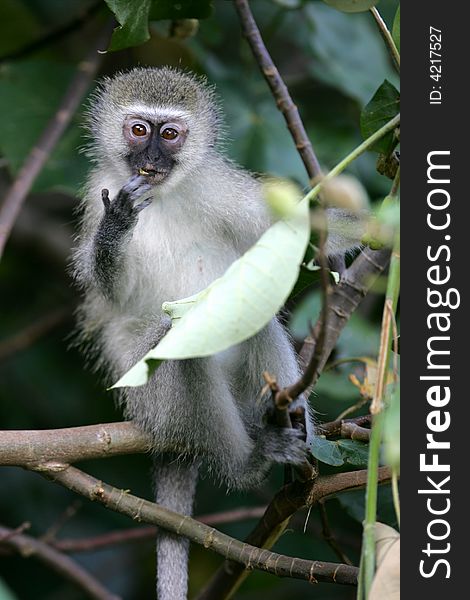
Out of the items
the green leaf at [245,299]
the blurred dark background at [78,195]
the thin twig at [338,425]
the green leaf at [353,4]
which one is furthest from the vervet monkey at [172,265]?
the green leaf at [245,299]

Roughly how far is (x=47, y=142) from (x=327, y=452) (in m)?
2.54

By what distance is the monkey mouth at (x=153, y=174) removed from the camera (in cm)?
409

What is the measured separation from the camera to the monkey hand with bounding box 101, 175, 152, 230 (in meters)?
3.72

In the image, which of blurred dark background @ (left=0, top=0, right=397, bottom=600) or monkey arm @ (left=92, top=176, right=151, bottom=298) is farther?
blurred dark background @ (left=0, top=0, right=397, bottom=600)

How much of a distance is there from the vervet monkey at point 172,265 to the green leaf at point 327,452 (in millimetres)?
531

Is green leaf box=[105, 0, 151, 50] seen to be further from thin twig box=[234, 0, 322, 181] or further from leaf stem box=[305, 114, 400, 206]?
leaf stem box=[305, 114, 400, 206]

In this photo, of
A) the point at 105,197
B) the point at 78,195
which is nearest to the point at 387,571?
the point at 105,197

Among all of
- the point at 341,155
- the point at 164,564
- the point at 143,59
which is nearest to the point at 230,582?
the point at 164,564

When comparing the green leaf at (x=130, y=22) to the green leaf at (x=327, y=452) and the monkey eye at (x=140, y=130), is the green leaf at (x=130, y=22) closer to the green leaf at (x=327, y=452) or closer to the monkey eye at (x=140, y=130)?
the monkey eye at (x=140, y=130)

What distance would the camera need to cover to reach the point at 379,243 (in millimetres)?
2602

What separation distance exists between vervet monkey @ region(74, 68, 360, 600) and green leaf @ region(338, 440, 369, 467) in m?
0.58

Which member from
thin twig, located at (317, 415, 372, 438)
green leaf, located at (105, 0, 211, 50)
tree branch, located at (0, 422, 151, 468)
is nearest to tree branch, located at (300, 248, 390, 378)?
thin twig, located at (317, 415, 372, 438)

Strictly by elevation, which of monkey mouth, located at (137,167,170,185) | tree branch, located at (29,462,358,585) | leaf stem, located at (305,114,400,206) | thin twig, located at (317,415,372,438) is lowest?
tree branch, located at (29,462,358,585)

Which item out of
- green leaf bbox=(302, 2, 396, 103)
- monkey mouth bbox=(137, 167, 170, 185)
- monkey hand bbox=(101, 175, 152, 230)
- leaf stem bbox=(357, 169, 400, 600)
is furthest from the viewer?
green leaf bbox=(302, 2, 396, 103)
